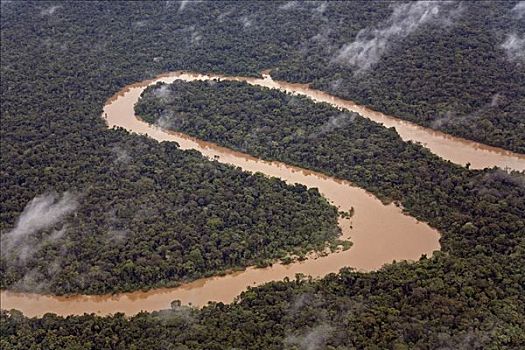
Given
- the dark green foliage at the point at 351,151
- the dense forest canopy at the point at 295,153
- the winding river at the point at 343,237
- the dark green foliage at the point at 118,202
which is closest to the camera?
the dense forest canopy at the point at 295,153

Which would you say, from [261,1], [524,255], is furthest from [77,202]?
[261,1]

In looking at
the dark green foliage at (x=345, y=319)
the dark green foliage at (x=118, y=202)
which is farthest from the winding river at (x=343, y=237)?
the dark green foliage at (x=345, y=319)

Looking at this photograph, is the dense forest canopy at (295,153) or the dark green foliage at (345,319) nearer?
the dark green foliage at (345,319)

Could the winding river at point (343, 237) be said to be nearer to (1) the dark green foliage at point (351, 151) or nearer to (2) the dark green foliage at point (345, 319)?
(1) the dark green foliage at point (351, 151)

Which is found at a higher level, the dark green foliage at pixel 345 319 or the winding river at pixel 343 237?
the dark green foliage at pixel 345 319

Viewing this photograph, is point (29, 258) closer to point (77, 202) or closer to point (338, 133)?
point (77, 202)

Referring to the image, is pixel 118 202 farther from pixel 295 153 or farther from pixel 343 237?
pixel 343 237

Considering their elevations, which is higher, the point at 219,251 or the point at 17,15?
the point at 17,15

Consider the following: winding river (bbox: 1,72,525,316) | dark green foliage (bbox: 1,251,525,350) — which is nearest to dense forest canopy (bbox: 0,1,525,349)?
dark green foliage (bbox: 1,251,525,350)

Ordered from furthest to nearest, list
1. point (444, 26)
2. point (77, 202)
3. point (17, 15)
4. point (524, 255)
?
point (17, 15), point (444, 26), point (77, 202), point (524, 255)
